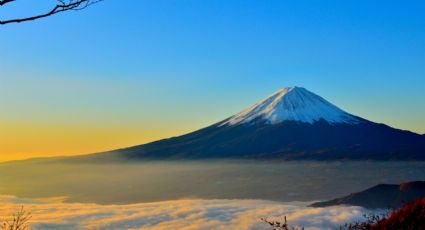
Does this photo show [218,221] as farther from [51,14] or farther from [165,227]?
[51,14]

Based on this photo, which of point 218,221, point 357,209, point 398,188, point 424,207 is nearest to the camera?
point 424,207

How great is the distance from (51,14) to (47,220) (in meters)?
196

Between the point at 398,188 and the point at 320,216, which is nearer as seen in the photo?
the point at 398,188

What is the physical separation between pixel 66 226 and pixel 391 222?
17992 cm

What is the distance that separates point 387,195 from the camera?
573ft

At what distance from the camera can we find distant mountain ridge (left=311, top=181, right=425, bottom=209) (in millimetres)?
154000

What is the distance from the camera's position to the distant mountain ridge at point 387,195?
15400cm

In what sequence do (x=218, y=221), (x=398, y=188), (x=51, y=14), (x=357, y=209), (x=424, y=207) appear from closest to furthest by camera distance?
(x=51, y=14) → (x=424, y=207) → (x=398, y=188) → (x=357, y=209) → (x=218, y=221)

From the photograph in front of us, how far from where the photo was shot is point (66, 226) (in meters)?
182

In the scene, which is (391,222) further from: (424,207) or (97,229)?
(97,229)

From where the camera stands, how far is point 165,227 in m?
178

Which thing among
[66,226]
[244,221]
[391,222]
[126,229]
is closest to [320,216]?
[244,221]

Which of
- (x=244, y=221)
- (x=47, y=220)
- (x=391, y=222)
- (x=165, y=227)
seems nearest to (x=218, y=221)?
(x=244, y=221)

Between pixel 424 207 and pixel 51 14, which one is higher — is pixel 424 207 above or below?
below
